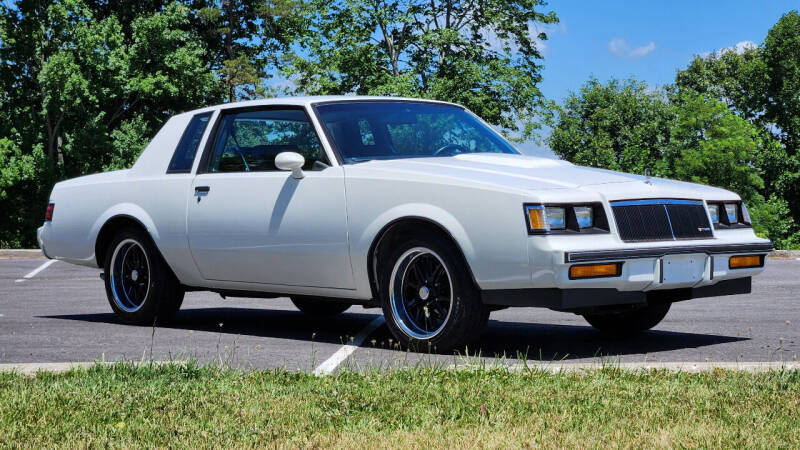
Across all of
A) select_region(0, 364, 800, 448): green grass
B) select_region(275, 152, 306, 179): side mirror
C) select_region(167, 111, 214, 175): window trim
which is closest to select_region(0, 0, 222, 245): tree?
select_region(167, 111, 214, 175): window trim

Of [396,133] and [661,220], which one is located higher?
[396,133]

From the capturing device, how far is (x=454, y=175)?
663 cm

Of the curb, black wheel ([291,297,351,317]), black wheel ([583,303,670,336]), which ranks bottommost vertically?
black wheel ([291,297,351,317])

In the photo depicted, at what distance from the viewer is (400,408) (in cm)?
455

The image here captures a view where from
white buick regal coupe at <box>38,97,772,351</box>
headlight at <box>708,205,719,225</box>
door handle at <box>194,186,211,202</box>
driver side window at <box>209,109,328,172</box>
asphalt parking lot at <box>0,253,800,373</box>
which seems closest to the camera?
white buick regal coupe at <box>38,97,772,351</box>

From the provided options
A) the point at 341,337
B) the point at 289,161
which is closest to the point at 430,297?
the point at 341,337

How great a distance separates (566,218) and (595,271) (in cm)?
37

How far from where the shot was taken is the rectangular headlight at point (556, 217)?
245 inches

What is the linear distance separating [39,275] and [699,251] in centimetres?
1454

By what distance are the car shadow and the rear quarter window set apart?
1.39 metres

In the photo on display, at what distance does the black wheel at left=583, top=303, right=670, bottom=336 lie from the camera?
787 cm

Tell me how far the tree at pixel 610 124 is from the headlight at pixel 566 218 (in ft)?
242

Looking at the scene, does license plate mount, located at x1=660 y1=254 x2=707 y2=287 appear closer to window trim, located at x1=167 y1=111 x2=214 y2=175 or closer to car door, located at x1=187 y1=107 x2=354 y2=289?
car door, located at x1=187 y1=107 x2=354 y2=289

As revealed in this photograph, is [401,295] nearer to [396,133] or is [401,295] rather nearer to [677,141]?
[396,133]
